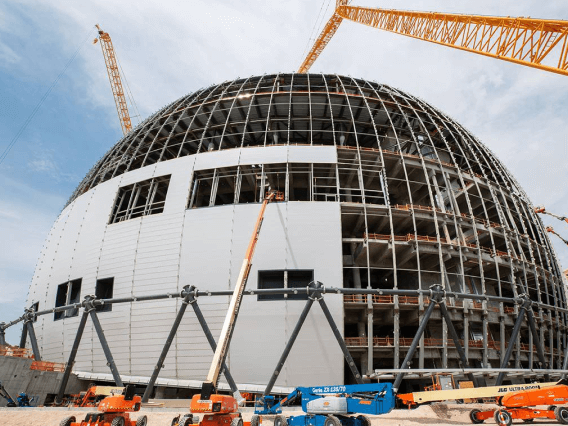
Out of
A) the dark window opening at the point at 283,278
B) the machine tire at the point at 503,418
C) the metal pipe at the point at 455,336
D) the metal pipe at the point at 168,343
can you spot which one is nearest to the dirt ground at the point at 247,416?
the machine tire at the point at 503,418

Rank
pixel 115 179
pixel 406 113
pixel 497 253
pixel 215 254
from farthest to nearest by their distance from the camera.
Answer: pixel 406 113
pixel 115 179
pixel 497 253
pixel 215 254

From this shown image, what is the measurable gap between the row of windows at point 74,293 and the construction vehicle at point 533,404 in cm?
2326

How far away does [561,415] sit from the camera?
1260 centimetres

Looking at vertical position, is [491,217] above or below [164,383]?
above

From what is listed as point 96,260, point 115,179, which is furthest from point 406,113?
point 96,260

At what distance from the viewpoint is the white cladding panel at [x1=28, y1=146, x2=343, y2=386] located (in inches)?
782

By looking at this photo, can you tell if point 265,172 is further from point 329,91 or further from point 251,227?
point 329,91

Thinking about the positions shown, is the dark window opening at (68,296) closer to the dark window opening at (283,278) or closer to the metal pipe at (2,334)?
the metal pipe at (2,334)

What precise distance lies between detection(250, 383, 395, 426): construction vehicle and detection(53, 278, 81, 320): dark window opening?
20728 millimetres

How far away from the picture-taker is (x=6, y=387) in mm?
Answer: 21094

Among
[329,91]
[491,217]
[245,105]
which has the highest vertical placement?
[329,91]

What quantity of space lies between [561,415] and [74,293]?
1199 inches

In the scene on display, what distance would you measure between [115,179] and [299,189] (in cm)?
1633

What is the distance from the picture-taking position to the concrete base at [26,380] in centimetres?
2130
